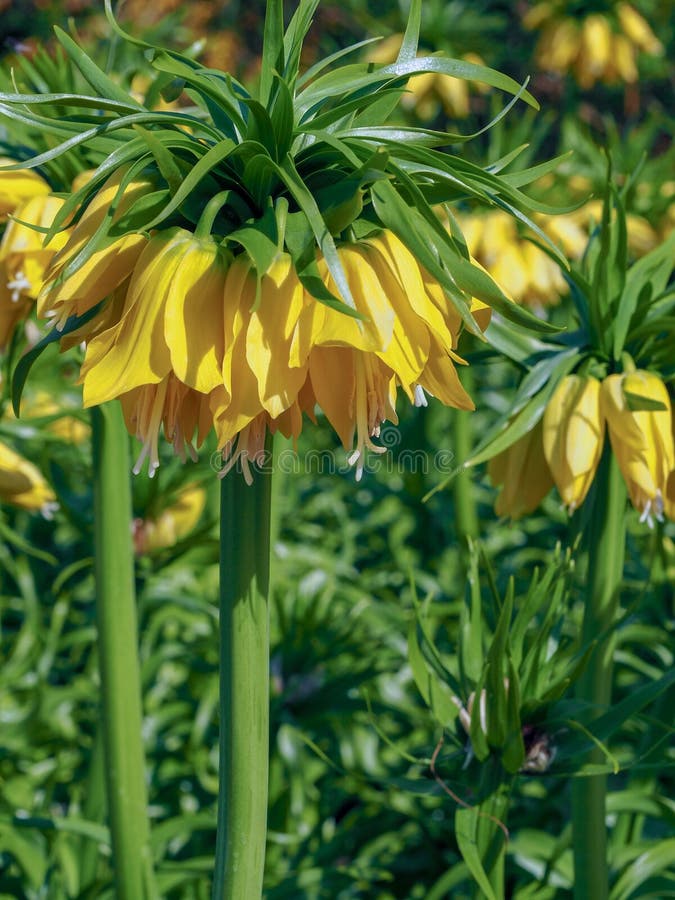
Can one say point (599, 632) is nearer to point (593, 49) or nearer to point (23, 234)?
point (23, 234)

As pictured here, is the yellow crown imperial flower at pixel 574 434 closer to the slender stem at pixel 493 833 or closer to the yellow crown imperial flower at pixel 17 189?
the slender stem at pixel 493 833

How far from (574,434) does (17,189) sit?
55 centimetres

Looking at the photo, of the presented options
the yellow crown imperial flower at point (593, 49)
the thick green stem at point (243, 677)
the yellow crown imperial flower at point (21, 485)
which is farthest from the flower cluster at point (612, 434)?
the yellow crown imperial flower at point (593, 49)

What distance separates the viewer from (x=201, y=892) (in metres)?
1.35

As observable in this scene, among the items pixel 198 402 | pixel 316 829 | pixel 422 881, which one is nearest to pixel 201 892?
pixel 316 829

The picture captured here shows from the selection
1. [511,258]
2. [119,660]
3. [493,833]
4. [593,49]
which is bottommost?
[493,833]

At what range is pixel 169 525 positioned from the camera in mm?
1540

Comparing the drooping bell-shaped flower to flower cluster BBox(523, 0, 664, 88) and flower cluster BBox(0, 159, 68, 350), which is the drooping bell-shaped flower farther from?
flower cluster BBox(523, 0, 664, 88)

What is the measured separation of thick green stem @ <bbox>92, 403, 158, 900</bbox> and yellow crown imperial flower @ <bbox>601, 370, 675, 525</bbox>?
1.52ft

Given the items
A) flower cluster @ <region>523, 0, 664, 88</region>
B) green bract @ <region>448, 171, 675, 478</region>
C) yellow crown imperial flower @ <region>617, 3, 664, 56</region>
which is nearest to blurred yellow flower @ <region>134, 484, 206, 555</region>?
green bract @ <region>448, 171, 675, 478</region>

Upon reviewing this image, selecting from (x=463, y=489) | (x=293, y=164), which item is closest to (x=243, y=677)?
(x=293, y=164)

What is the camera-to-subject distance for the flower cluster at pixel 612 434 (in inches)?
38.0

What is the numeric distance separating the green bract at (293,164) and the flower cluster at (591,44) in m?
2.61

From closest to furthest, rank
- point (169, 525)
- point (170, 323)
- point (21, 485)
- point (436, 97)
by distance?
1. point (170, 323)
2. point (21, 485)
3. point (169, 525)
4. point (436, 97)
